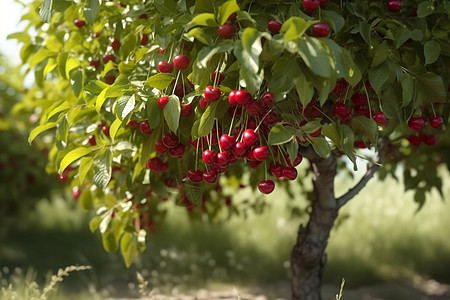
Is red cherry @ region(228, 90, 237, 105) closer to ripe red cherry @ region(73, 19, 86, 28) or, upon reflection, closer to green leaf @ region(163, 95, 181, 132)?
green leaf @ region(163, 95, 181, 132)

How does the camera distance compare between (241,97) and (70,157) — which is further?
(70,157)

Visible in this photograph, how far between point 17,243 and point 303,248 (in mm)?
4682

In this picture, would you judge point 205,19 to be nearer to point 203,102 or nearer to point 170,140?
point 203,102

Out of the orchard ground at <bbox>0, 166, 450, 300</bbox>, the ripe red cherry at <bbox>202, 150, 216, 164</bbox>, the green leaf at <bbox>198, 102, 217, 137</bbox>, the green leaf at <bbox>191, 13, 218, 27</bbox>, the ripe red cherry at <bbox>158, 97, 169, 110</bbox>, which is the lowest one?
the orchard ground at <bbox>0, 166, 450, 300</bbox>

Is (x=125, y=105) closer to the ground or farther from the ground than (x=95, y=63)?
closer to the ground

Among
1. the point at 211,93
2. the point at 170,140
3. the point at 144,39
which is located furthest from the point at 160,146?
the point at 144,39

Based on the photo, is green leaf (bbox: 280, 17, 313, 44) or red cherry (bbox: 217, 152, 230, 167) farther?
red cherry (bbox: 217, 152, 230, 167)

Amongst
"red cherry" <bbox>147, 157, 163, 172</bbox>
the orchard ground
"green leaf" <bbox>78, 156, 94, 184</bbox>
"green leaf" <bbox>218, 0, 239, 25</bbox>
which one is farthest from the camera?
the orchard ground

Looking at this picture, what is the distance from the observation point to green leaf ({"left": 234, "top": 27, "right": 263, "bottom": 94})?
157 centimetres

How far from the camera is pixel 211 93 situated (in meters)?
1.84

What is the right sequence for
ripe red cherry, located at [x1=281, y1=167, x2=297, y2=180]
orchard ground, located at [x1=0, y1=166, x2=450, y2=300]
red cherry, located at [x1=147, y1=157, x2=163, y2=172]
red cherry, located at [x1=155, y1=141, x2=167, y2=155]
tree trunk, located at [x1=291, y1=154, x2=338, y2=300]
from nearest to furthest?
ripe red cherry, located at [x1=281, y1=167, x2=297, y2=180]
red cherry, located at [x1=155, y1=141, x2=167, y2=155]
red cherry, located at [x1=147, y1=157, x2=163, y2=172]
tree trunk, located at [x1=291, y1=154, x2=338, y2=300]
orchard ground, located at [x1=0, y1=166, x2=450, y2=300]

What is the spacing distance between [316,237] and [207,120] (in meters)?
1.67

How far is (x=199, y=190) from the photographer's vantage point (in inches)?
97.0

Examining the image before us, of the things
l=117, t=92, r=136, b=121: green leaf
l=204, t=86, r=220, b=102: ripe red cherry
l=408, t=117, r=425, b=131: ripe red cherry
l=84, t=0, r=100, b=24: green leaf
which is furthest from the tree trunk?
l=84, t=0, r=100, b=24: green leaf
